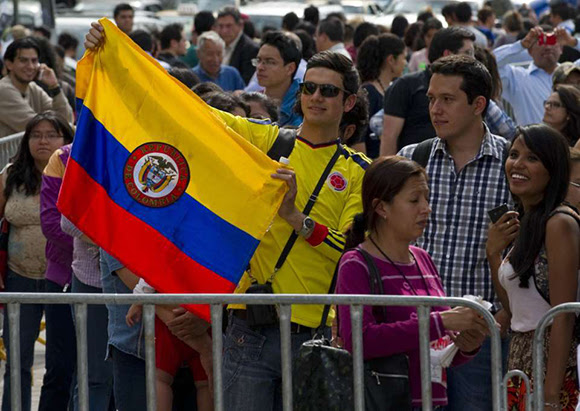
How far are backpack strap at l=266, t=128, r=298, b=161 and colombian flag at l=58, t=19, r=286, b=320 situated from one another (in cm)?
26

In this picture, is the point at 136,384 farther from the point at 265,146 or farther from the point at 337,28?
the point at 337,28

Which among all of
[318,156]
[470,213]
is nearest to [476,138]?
[470,213]

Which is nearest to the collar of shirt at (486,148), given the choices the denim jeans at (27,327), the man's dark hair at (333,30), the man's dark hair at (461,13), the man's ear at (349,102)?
the man's ear at (349,102)

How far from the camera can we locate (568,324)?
554 centimetres

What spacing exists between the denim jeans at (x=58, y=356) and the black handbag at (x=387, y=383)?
2766 millimetres

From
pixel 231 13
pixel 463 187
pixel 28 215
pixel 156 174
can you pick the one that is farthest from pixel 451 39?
pixel 231 13

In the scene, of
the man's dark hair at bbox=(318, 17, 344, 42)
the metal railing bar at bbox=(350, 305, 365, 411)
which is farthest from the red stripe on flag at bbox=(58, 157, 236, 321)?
the man's dark hair at bbox=(318, 17, 344, 42)

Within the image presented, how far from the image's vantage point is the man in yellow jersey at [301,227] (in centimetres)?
561

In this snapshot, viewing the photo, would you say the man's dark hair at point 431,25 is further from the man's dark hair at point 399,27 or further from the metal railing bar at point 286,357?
the metal railing bar at point 286,357

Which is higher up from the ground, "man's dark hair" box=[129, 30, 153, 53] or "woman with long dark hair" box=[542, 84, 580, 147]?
"woman with long dark hair" box=[542, 84, 580, 147]

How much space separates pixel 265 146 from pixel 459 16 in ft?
28.5

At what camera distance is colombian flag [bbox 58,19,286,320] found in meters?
5.66

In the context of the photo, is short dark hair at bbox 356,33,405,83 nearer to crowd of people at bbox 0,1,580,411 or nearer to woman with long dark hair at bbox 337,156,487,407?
crowd of people at bbox 0,1,580,411

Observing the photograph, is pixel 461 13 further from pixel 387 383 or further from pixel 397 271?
pixel 387 383
